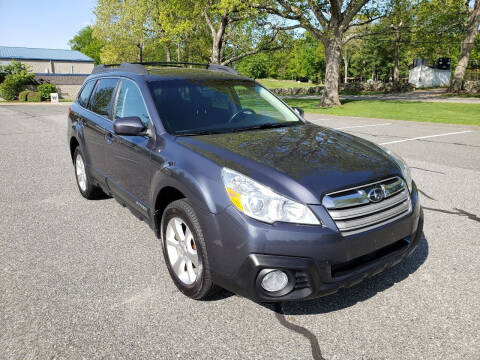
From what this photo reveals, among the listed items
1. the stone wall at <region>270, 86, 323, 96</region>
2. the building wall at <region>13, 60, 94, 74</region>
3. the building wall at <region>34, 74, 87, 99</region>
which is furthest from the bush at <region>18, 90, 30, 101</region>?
the stone wall at <region>270, 86, 323, 96</region>

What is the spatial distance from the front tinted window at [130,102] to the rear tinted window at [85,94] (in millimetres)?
1256

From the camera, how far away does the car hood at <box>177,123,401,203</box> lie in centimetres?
251

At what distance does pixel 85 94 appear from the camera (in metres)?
5.33

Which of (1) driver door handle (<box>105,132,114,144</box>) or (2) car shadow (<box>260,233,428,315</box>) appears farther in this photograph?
(1) driver door handle (<box>105,132,114,144</box>)

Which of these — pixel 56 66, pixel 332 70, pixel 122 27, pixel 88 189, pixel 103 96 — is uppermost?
pixel 122 27

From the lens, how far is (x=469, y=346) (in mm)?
2434

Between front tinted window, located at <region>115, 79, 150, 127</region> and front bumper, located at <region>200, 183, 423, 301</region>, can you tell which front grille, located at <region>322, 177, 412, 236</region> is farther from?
front tinted window, located at <region>115, 79, 150, 127</region>

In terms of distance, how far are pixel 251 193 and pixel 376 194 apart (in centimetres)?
87

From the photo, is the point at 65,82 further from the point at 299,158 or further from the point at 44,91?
the point at 299,158

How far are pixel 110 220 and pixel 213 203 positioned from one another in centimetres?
254

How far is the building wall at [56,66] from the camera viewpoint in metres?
62.5

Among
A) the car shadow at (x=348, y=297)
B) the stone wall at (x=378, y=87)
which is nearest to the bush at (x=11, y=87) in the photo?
the stone wall at (x=378, y=87)

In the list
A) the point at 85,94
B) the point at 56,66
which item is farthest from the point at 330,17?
the point at 56,66

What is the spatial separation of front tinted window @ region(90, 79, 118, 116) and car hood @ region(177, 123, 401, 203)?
1648mm
